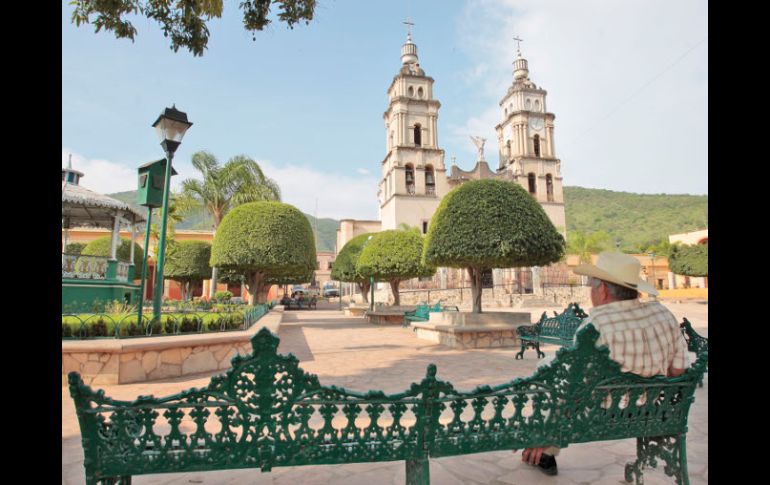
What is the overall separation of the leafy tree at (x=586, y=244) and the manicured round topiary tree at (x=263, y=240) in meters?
31.6

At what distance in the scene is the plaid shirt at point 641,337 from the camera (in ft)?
7.52

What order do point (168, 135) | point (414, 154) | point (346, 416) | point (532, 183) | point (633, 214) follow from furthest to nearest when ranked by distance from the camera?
point (633, 214), point (532, 183), point (414, 154), point (168, 135), point (346, 416)

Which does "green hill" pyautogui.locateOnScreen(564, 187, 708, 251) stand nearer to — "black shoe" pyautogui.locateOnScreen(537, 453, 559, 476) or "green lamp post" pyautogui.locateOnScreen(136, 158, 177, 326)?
"green lamp post" pyautogui.locateOnScreen(136, 158, 177, 326)

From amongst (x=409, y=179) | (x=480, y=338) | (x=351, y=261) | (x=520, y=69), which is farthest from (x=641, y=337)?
(x=520, y=69)

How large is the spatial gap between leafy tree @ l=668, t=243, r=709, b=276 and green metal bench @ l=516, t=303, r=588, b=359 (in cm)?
2754

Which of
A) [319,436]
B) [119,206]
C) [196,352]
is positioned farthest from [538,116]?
[319,436]

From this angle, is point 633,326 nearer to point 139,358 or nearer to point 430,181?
point 139,358

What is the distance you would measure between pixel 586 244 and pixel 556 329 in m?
36.6

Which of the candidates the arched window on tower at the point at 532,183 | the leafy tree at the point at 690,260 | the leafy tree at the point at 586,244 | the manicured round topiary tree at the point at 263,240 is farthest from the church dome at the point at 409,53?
the manicured round topiary tree at the point at 263,240

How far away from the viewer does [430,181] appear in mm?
38094

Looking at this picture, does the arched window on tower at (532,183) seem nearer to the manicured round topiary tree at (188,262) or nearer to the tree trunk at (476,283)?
the manicured round topiary tree at (188,262)
